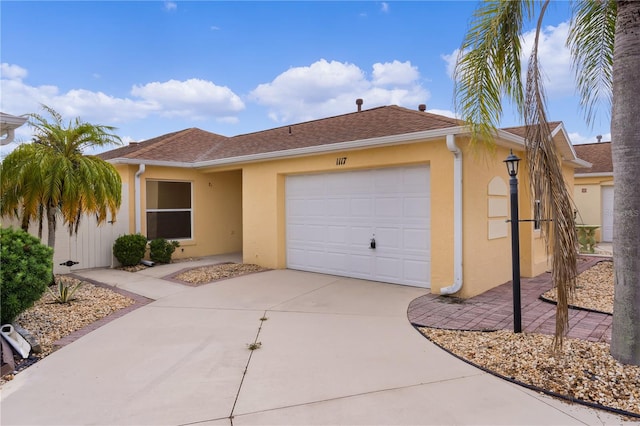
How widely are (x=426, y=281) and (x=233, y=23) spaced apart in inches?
322

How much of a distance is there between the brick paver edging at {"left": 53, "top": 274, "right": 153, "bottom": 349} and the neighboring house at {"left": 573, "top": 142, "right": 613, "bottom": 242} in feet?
60.9

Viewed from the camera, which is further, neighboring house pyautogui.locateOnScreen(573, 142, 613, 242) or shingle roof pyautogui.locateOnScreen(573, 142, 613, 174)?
shingle roof pyautogui.locateOnScreen(573, 142, 613, 174)

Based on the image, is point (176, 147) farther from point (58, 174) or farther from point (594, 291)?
point (594, 291)

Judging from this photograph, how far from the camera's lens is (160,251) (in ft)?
34.8

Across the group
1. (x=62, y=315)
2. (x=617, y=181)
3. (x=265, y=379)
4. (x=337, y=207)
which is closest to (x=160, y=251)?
(x=62, y=315)

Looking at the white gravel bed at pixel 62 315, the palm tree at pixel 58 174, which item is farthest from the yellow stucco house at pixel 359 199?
the white gravel bed at pixel 62 315

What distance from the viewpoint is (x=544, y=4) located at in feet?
13.5

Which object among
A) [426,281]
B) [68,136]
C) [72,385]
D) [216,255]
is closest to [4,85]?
[68,136]

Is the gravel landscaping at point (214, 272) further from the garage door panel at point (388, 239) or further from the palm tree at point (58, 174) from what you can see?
the garage door panel at point (388, 239)

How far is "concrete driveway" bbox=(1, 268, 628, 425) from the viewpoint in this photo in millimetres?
3021

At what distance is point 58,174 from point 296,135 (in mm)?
6052

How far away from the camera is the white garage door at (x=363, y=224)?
7648 mm

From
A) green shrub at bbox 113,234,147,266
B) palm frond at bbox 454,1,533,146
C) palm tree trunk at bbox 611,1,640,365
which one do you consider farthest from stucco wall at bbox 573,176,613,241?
green shrub at bbox 113,234,147,266

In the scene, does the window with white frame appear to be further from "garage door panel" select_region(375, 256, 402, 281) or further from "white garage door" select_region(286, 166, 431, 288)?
"garage door panel" select_region(375, 256, 402, 281)
